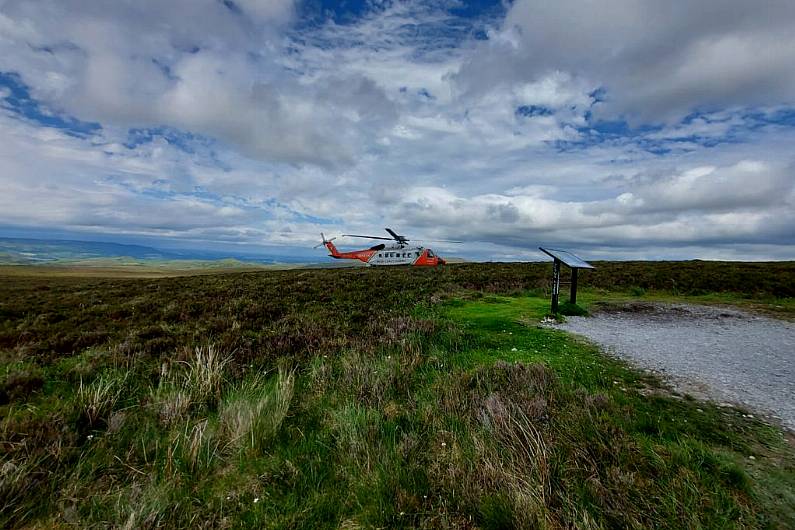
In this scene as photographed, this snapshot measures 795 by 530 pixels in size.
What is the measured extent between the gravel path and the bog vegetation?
0.82 meters

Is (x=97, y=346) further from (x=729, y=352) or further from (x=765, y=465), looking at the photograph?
(x=729, y=352)

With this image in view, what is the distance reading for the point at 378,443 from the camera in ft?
15.9

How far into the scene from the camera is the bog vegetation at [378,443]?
11.9ft

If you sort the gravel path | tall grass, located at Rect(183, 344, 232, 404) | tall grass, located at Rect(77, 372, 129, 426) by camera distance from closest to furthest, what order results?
tall grass, located at Rect(77, 372, 129, 426)
the gravel path
tall grass, located at Rect(183, 344, 232, 404)

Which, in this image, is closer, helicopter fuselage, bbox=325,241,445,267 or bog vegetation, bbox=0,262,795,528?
A: bog vegetation, bbox=0,262,795,528

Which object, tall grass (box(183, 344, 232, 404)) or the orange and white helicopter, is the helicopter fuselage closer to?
the orange and white helicopter

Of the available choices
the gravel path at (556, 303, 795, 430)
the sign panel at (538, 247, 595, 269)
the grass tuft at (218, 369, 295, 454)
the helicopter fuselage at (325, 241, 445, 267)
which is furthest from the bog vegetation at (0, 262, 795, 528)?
the helicopter fuselage at (325, 241, 445, 267)

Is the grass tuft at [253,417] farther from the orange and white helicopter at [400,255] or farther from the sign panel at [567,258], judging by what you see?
the orange and white helicopter at [400,255]

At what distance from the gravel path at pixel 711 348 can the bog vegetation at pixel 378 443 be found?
2.69 feet

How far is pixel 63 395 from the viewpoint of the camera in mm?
6844

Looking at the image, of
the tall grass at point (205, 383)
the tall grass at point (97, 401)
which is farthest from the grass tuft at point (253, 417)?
the tall grass at point (97, 401)

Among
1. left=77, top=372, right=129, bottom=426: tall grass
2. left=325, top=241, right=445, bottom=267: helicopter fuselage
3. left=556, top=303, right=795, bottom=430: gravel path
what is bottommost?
left=77, top=372, right=129, bottom=426: tall grass

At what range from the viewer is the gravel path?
20.6 ft

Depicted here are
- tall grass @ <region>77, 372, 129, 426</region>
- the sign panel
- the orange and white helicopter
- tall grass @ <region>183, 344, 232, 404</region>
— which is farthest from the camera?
the orange and white helicopter
